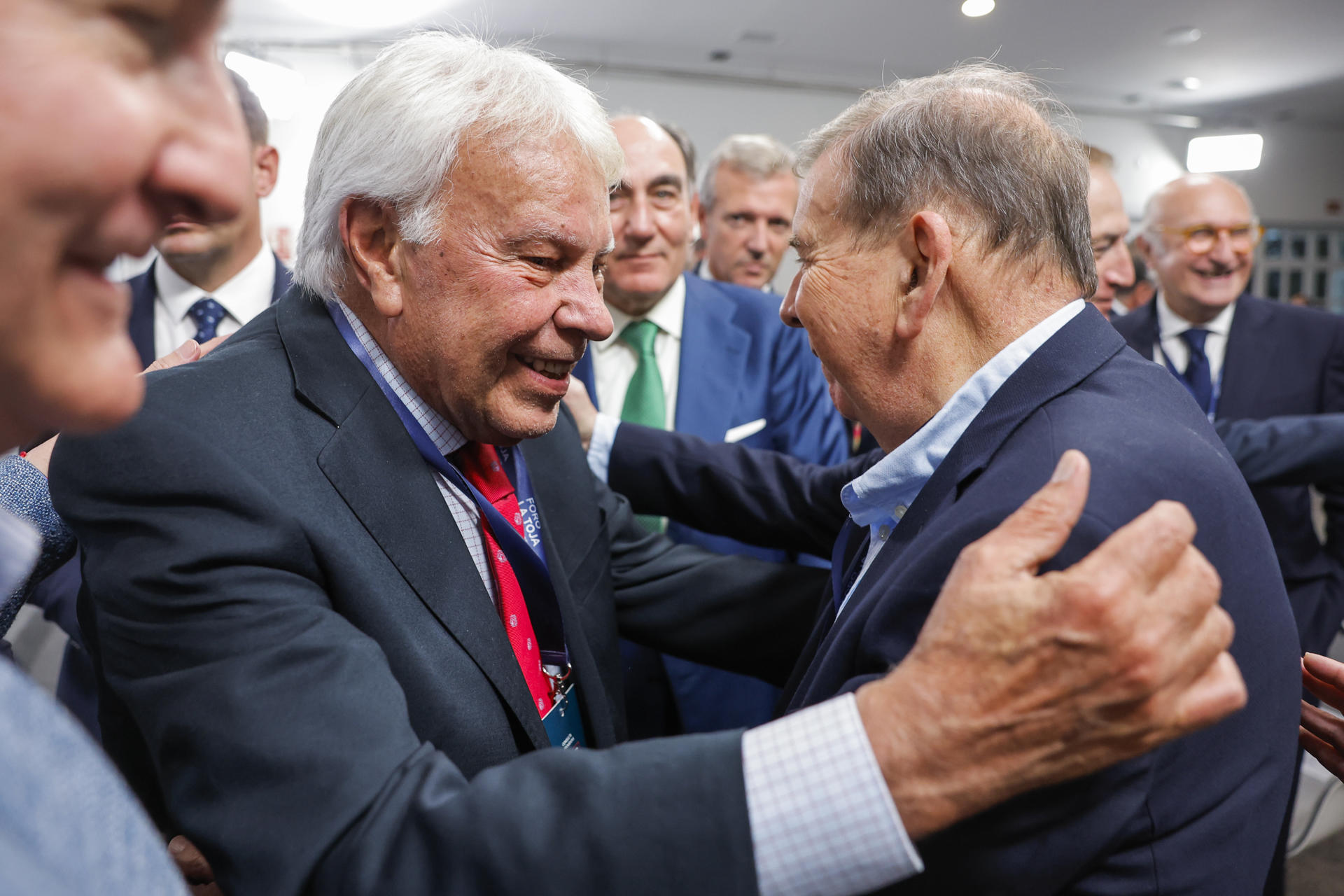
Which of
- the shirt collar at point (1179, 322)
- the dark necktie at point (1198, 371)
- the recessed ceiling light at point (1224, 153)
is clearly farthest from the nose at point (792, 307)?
the recessed ceiling light at point (1224, 153)

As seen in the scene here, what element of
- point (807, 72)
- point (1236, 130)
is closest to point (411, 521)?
point (807, 72)

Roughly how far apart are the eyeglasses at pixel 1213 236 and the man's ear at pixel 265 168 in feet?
10.7

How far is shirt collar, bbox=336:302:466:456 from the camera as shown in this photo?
4.62 ft

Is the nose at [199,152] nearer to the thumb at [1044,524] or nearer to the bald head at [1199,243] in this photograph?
the thumb at [1044,524]

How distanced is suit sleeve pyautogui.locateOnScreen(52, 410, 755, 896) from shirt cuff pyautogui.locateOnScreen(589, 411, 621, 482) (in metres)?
1.15

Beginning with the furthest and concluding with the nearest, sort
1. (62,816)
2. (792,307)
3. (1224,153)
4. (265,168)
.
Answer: (1224,153) < (265,168) < (792,307) < (62,816)

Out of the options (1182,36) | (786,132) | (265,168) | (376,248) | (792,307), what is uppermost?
(1182,36)

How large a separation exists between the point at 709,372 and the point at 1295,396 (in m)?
2.09

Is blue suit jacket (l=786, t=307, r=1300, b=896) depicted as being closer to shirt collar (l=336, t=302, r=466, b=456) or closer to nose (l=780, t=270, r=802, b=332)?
nose (l=780, t=270, r=802, b=332)

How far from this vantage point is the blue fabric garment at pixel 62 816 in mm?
473

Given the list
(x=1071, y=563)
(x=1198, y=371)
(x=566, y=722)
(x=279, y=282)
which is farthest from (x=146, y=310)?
(x=1198, y=371)

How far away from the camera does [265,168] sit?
292 centimetres

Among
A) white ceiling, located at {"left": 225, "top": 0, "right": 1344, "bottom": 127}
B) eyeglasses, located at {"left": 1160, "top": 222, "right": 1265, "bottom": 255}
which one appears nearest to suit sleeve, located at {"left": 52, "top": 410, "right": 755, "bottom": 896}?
eyeglasses, located at {"left": 1160, "top": 222, "right": 1265, "bottom": 255}

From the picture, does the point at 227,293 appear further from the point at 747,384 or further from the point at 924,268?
the point at 924,268
